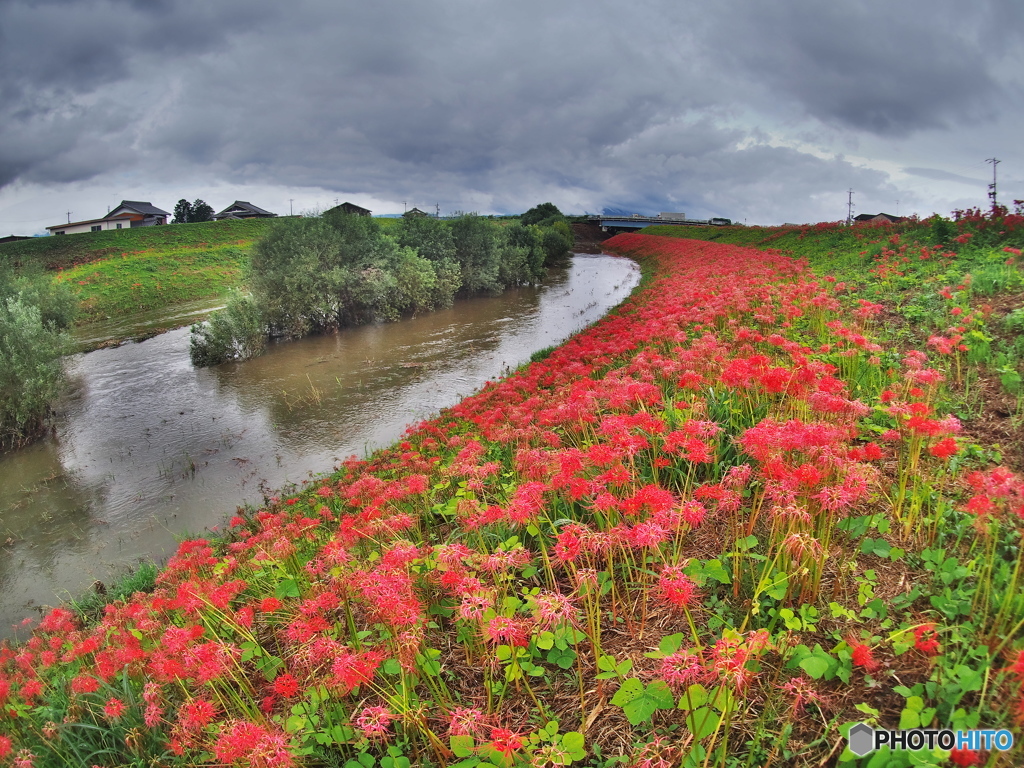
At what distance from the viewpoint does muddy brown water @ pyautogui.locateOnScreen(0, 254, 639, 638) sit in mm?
9695

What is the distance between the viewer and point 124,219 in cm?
7712

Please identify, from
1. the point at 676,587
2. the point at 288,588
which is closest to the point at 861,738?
the point at 676,587

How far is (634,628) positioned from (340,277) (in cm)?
2547

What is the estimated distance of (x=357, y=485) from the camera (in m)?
5.73

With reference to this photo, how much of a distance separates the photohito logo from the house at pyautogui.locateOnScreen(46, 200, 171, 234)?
3627 inches

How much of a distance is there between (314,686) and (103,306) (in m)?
40.6

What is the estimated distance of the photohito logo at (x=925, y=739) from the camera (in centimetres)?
217

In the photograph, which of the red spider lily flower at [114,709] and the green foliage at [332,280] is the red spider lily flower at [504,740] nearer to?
the red spider lily flower at [114,709]

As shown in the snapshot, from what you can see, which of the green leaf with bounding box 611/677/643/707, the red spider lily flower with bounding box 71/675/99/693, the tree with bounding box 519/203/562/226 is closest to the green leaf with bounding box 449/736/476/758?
the green leaf with bounding box 611/677/643/707

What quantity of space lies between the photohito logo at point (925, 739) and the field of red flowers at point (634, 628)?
0.06 m

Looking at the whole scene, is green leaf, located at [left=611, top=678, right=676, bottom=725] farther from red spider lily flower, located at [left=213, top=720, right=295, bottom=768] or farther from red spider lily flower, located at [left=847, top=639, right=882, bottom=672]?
red spider lily flower, located at [left=213, top=720, right=295, bottom=768]

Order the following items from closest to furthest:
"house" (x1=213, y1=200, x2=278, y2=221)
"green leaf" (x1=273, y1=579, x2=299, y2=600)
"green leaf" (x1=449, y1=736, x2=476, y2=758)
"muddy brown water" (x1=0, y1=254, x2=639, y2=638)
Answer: "green leaf" (x1=449, y1=736, x2=476, y2=758) < "green leaf" (x1=273, y1=579, x2=299, y2=600) < "muddy brown water" (x1=0, y1=254, x2=639, y2=638) < "house" (x1=213, y1=200, x2=278, y2=221)

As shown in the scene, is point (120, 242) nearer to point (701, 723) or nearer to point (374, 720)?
point (374, 720)

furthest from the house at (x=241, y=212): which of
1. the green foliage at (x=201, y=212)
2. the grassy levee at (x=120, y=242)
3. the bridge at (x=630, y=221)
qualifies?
the bridge at (x=630, y=221)
